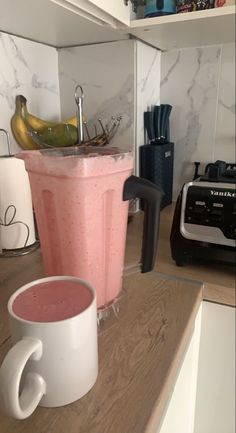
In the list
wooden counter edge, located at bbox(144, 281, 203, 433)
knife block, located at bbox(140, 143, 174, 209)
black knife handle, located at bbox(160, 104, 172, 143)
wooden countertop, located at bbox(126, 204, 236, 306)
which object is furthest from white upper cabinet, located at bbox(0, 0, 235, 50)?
wooden counter edge, located at bbox(144, 281, 203, 433)

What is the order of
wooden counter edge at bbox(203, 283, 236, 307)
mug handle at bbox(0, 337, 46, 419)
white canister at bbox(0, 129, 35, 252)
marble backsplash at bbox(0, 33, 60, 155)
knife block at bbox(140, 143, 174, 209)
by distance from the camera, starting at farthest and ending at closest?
knife block at bbox(140, 143, 174, 209), marble backsplash at bbox(0, 33, 60, 155), white canister at bbox(0, 129, 35, 252), wooden counter edge at bbox(203, 283, 236, 307), mug handle at bbox(0, 337, 46, 419)

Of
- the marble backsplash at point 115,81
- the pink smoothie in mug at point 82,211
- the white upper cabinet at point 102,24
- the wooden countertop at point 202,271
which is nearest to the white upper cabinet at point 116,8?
the white upper cabinet at point 102,24

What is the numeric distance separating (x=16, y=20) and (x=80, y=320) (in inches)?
27.3

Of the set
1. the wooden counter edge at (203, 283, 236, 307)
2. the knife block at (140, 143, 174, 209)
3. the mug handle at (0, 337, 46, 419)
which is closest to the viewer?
the mug handle at (0, 337, 46, 419)

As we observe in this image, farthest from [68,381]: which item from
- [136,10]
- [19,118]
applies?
[136,10]

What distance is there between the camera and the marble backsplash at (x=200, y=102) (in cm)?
98

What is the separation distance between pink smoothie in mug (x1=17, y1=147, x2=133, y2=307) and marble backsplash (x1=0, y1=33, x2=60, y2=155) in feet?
1.49

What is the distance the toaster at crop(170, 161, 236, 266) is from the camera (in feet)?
1.97

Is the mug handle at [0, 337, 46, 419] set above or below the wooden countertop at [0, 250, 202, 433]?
above

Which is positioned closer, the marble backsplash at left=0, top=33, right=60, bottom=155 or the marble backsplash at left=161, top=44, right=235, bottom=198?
the marble backsplash at left=0, top=33, right=60, bottom=155

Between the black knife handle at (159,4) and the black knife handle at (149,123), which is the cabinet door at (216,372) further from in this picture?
the black knife handle at (159,4)

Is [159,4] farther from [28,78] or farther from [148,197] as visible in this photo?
[148,197]

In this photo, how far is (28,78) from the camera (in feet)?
2.95

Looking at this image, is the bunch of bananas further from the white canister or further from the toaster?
the toaster
